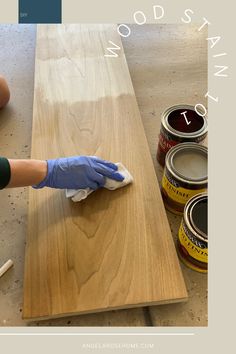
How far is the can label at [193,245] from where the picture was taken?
99 cm

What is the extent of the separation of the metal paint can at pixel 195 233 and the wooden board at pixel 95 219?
55mm

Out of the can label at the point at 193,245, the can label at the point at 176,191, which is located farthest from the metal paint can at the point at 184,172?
the can label at the point at 193,245

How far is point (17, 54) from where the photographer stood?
1874 mm

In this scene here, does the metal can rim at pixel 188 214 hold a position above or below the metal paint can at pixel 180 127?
below

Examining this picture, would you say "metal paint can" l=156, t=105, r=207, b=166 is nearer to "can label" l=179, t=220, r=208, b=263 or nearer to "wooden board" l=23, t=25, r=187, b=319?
"wooden board" l=23, t=25, r=187, b=319

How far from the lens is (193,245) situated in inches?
40.3

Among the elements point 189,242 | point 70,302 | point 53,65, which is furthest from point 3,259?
point 53,65

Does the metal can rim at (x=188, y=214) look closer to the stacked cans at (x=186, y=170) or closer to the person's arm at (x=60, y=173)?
the stacked cans at (x=186, y=170)

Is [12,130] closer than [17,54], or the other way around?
[12,130]

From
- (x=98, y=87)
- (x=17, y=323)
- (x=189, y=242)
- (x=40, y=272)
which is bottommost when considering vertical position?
(x=17, y=323)

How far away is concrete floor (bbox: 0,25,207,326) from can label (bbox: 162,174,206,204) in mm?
116

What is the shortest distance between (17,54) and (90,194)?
41.5 inches

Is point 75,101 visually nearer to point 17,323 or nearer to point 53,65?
point 53,65

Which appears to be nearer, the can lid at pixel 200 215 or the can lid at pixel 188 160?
the can lid at pixel 200 215
